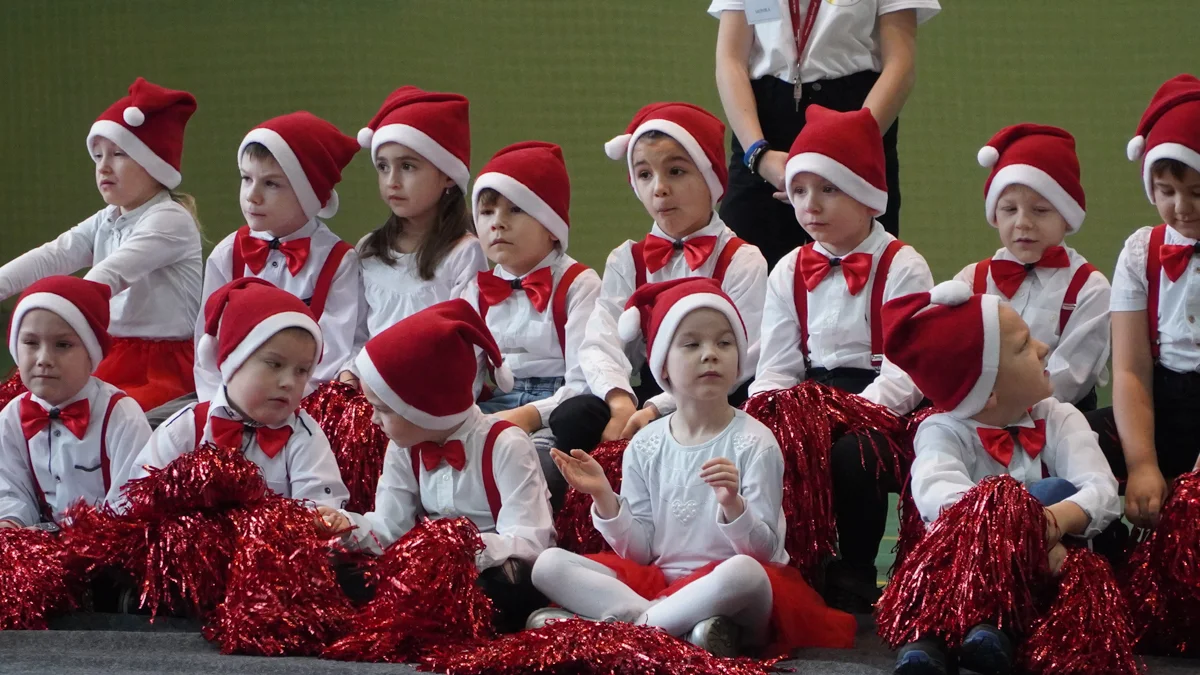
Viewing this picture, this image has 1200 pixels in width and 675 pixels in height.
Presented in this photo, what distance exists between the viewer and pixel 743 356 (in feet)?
8.86

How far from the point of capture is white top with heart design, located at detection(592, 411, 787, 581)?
8.34ft

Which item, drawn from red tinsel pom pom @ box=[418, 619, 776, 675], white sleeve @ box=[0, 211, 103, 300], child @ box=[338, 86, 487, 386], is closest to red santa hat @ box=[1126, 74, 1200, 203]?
red tinsel pom pom @ box=[418, 619, 776, 675]

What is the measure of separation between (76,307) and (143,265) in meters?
0.53

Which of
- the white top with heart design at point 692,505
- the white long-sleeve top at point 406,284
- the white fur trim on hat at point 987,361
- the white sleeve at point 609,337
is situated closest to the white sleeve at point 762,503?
the white top with heart design at point 692,505

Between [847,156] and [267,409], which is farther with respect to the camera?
[847,156]

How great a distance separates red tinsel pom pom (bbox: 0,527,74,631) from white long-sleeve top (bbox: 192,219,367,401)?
62 centimetres

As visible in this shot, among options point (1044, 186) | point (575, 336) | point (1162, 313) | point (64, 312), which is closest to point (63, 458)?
point (64, 312)

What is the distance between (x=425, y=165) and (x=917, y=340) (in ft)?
4.50

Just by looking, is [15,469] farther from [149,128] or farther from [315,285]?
[149,128]

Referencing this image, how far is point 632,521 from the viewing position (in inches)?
103

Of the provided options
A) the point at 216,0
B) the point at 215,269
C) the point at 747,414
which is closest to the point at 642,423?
the point at 747,414

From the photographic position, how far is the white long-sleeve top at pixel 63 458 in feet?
9.64

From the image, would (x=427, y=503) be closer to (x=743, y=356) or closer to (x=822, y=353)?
(x=743, y=356)

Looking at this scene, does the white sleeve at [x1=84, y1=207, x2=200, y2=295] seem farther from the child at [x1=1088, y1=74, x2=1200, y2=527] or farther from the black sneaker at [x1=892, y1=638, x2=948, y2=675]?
the child at [x1=1088, y1=74, x2=1200, y2=527]
